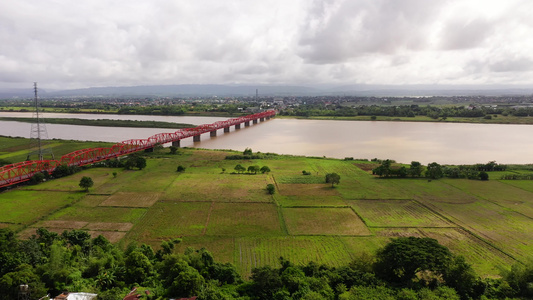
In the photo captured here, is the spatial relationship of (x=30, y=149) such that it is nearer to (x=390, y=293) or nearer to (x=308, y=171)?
(x=308, y=171)

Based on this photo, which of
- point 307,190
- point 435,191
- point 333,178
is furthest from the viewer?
point 333,178

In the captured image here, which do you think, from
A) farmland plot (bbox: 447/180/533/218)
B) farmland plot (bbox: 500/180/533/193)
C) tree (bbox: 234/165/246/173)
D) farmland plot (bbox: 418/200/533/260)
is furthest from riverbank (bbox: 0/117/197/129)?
farmland plot (bbox: 500/180/533/193)

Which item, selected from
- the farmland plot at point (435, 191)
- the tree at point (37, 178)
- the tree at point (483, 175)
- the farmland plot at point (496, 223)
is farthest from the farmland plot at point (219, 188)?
the tree at point (483, 175)

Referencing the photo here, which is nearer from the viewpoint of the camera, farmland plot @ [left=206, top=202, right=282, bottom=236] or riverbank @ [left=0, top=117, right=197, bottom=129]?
farmland plot @ [left=206, top=202, right=282, bottom=236]

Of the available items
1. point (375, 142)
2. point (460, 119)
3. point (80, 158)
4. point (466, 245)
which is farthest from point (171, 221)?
point (460, 119)

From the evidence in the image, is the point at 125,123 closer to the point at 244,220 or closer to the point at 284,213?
the point at 244,220

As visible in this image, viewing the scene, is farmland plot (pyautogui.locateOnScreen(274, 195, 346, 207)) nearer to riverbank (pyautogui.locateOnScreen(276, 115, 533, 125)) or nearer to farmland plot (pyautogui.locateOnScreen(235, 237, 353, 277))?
farmland plot (pyautogui.locateOnScreen(235, 237, 353, 277))

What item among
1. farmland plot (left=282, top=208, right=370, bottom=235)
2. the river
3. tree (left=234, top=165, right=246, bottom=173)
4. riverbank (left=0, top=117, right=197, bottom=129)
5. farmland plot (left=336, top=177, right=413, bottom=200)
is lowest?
farmland plot (left=282, top=208, right=370, bottom=235)
